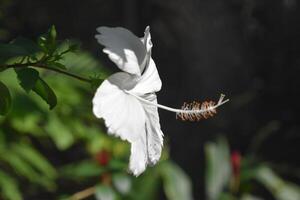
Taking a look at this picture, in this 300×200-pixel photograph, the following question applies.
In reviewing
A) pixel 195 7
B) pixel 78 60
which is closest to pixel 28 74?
pixel 78 60

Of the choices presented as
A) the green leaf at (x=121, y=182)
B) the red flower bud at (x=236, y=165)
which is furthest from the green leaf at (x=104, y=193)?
the red flower bud at (x=236, y=165)

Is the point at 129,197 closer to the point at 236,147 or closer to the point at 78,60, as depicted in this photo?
the point at 78,60

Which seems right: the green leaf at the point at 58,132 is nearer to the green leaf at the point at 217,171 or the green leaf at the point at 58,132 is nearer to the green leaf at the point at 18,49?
the green leaf at the point at 217,171

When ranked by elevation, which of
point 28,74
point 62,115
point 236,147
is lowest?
point 236,147

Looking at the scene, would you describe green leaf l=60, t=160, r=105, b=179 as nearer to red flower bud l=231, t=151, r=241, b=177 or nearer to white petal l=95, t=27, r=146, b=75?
red flower bud l=231, t=151, r=241, b=177

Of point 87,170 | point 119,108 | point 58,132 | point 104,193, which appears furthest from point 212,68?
point 119,108

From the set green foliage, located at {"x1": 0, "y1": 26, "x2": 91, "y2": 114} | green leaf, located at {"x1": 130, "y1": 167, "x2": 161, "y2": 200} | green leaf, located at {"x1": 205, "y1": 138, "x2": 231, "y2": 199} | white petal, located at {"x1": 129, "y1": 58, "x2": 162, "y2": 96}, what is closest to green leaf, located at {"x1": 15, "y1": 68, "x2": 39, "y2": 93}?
green foliage, located at {"x1": 0, "y1": 26, "x2": 91, "y2": 114}

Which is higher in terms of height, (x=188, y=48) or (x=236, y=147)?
(x=188, y=48)

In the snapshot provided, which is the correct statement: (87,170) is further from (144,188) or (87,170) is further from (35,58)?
(35,58)
